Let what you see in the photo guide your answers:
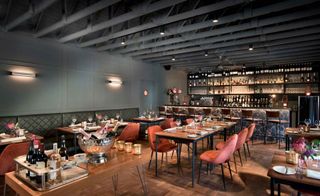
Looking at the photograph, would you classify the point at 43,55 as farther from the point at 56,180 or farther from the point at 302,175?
the point at 302,175

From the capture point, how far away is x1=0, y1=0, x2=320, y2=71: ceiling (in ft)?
12.2

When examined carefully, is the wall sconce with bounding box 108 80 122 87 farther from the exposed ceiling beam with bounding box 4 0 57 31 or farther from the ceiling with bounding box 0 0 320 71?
the exposed ceiling beam with bounding box 4 0 57 31

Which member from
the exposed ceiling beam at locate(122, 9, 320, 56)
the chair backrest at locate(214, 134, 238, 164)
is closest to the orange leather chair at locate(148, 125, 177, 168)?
the chair backrest at locate(214, 134, 238, 164)

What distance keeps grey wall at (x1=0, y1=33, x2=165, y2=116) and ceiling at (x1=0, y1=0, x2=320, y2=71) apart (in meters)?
0.34

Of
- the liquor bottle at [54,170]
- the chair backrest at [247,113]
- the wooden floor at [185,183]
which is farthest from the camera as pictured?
the chair backrest at [247,113]

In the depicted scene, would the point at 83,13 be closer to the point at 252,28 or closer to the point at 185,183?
the point at 185,183

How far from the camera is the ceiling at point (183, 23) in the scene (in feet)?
12.2

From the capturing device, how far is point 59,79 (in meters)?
5.77

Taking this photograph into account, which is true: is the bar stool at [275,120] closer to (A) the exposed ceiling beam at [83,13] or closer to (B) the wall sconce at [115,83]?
(B) the wall sconce at [115,83]

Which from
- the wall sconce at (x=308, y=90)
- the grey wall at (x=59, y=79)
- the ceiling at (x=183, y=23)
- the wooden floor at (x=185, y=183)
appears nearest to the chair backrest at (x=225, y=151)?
the wooden floor at (x=185, y=183)

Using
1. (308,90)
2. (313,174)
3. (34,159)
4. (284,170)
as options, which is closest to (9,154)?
(34,159)

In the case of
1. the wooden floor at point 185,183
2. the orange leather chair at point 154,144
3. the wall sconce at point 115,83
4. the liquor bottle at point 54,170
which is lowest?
the wooden floor at point 185,183

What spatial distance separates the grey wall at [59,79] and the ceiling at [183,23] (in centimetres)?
34

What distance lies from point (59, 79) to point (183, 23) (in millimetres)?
3838
